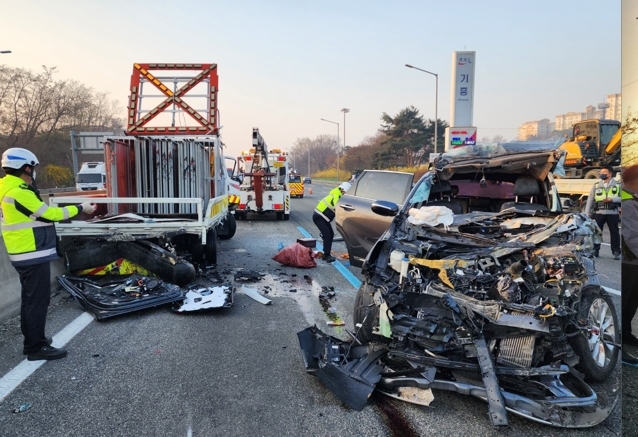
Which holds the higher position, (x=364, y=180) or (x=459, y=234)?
(x=364, y=180)

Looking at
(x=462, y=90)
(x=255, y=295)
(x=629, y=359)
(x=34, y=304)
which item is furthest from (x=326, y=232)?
(x=462, y=90)

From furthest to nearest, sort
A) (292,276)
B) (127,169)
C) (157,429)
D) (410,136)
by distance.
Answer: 1. (410,136)
2. (127,169)
3. (292,276)
4. (157,429)

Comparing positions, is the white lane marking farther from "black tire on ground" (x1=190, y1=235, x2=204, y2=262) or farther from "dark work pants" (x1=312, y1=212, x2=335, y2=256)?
"dark work pants" (x1=312, y1=212, x2=335, y2=256)

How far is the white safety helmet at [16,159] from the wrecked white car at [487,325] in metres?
3.00

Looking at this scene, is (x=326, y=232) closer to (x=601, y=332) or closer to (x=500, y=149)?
(x=500, y=149)

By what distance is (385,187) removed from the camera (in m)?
7.30

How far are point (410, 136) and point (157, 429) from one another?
51.6 metres

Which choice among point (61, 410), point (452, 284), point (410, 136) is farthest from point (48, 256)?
point (410, 136)

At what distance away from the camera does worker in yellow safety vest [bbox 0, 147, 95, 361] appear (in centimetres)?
400

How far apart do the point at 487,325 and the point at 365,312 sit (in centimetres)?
106

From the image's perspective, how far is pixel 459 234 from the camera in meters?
4.17

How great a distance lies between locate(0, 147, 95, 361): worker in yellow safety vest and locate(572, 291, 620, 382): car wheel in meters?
4.29

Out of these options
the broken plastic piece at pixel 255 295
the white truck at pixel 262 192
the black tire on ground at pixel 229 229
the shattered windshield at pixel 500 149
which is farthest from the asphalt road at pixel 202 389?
the white truck at pixel 262 192

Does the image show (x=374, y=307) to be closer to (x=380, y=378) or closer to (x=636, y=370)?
(x=380, y=378)
